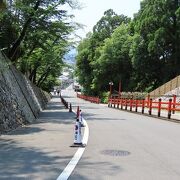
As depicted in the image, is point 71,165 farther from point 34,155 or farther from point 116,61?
point 116,61

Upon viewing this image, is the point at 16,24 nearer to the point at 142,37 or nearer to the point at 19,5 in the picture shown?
the point at 19,5

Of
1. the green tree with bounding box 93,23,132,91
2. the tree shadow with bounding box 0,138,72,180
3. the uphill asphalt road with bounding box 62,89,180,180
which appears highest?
the green tree with bounding box 93,23,132,91

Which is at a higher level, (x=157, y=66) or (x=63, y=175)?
(x=157, y=66)

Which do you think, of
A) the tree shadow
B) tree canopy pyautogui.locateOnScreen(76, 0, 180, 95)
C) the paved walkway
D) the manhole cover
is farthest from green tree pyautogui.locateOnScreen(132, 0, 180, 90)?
the tree shadow

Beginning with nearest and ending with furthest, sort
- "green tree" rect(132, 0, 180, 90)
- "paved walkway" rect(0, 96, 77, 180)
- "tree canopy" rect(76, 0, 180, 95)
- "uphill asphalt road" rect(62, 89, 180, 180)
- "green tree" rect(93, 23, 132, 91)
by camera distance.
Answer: "uphill asphalt road" rect(62, 89, 180, 180) < "paved walkway" rect(0, 96, 77, 180) < "green tree" rect(132, 0, 180, 90) < "tree canopy" rect(76, 0, 180, 95) < "green tree" rect(93, 23, 132, 91)

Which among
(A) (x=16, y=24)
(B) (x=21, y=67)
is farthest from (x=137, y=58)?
(A) (x=16, y=24)

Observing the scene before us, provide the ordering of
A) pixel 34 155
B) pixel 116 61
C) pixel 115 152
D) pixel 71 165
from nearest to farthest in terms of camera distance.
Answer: pixel 71 165, pixel 34 155, pixel 115 152, pixel 116 61

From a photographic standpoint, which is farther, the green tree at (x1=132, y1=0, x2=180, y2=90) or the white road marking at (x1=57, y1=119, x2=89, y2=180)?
the green tree at (x1=132, y1=0, x2=180, y2=90)

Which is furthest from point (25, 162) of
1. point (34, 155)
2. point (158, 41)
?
point (158, 41)

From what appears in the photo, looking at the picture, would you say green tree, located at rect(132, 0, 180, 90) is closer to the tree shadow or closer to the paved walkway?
the paved walkway

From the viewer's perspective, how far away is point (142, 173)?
847cm

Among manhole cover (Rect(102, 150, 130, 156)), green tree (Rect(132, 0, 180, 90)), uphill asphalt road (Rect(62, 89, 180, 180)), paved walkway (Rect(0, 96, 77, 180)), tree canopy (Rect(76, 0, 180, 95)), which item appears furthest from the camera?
tree canopy (Rect(76, 0, 180, 95))

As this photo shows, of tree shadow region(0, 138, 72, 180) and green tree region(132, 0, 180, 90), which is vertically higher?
green tree region(132, 0, 180, 90)

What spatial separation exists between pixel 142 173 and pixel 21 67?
38276mm
